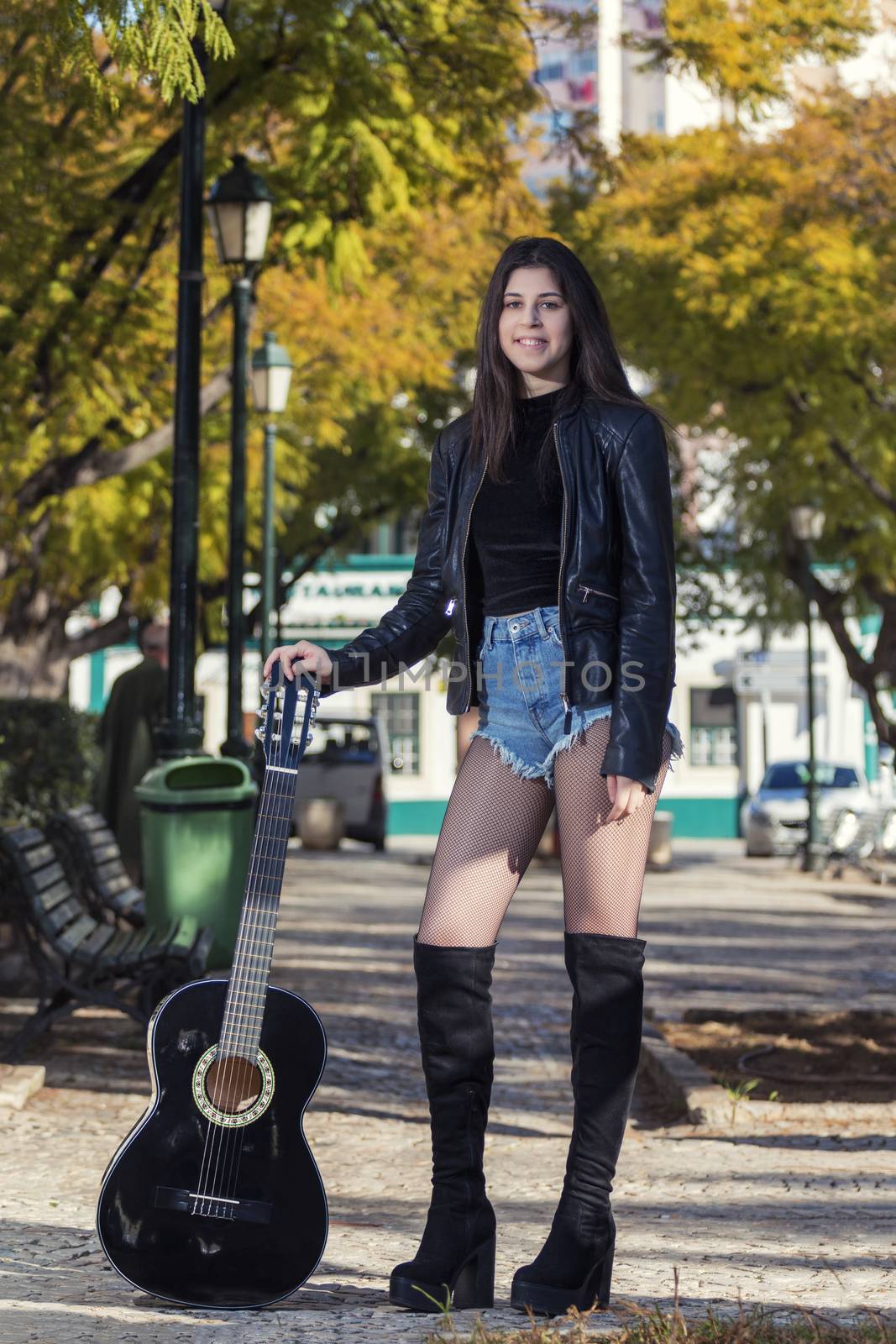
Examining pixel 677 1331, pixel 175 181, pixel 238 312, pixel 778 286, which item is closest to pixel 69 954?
pixel 677 1331

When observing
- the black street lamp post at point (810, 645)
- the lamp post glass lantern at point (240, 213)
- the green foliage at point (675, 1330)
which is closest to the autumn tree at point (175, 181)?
the lamp post glass lantern at point (240, 213)

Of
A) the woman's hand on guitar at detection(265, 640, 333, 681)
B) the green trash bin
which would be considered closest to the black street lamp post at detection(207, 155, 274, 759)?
the green trash bin

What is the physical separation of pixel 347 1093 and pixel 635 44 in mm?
6785

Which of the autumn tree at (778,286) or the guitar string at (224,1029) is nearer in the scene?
the guitar string at (224,1029)

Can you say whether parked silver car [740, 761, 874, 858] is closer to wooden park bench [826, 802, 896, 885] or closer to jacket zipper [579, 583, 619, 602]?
wooden park bench [826, 802, 896, 885]

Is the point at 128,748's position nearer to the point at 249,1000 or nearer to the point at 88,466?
the point at 88,466

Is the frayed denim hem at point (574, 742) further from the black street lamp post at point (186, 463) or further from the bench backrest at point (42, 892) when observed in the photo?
the black street lamp post at point (186, 463)

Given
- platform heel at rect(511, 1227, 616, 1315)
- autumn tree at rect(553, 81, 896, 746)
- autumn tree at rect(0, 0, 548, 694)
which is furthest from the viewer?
autumn tree at rect(553, 81, 896, 746)

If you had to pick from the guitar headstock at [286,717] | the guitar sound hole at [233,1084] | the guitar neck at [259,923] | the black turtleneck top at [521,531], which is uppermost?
the black turtleneck top at [521,531]

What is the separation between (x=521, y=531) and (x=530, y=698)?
1.07 ft

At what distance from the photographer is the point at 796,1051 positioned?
7.81 metres

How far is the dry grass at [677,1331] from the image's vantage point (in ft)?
10.6

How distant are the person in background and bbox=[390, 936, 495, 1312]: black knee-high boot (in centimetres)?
825

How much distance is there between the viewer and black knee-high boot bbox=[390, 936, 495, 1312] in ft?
11.9
